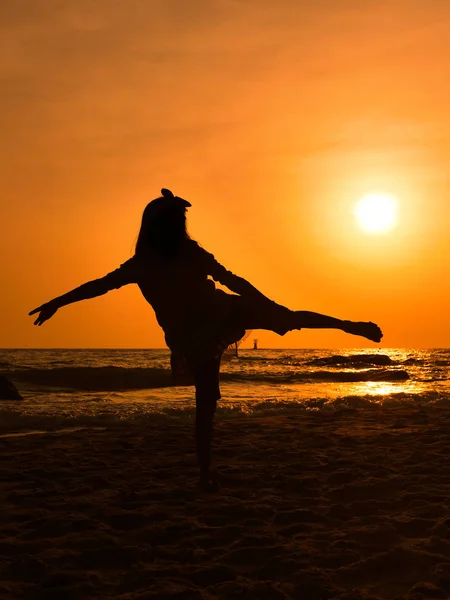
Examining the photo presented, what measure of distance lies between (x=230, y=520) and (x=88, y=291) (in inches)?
84.5

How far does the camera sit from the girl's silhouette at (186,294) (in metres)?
4.90

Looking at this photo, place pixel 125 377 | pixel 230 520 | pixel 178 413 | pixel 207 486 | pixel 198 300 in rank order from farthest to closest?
pixel 125 377 → pixel 178 413 → pixel 207 486 → pixel 198 300 → pixel 230 520

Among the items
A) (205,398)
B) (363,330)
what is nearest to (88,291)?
(205,398)

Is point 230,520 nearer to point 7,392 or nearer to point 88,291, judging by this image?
point 88,291

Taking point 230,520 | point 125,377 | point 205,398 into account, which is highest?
point 205,398

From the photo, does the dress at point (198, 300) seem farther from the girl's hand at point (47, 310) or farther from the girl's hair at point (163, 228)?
the girl's hand at point (47, 310)

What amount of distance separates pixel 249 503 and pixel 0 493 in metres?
2.28

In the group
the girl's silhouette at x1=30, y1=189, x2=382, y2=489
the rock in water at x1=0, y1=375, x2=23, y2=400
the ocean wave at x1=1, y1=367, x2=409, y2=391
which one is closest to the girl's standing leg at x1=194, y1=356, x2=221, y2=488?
the girl's silhouette at x1=30, y1=189, x2=382, y2=489

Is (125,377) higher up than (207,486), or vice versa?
(207,486)

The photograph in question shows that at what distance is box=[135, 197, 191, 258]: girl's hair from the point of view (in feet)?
16.0

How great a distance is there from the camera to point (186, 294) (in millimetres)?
4945

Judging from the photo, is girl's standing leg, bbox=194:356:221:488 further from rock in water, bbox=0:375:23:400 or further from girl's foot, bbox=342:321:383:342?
rock in water, bbox=0:375:23:400

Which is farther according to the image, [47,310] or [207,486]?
[207,486]

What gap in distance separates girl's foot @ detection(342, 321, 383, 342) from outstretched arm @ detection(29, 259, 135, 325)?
6.25ft
